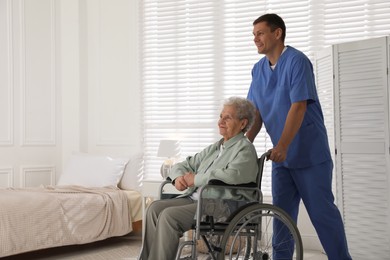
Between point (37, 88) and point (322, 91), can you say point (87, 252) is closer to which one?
point (37, 88)

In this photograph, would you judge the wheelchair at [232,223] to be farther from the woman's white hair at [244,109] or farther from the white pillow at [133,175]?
the white pillow at [133,175]

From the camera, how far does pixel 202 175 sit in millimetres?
2824

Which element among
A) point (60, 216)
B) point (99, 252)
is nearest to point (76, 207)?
point (60, 216)

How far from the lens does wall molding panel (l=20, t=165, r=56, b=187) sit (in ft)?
18.3

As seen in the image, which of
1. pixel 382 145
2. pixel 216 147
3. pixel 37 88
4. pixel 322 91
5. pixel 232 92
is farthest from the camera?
pixel 37 88

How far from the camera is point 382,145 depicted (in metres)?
4.09

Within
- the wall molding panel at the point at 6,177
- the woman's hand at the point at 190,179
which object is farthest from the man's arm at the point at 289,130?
the wall molding panel at the point at 6,177

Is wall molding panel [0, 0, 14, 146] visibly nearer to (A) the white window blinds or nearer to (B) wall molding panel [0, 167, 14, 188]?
(B) wall molding panel [0, 167, 14, 188]

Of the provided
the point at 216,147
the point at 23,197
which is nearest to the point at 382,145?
the point at 216,147

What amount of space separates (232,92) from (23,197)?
2000 millimetres

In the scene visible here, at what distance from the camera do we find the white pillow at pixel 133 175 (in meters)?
5.34

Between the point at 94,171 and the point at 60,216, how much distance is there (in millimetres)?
967

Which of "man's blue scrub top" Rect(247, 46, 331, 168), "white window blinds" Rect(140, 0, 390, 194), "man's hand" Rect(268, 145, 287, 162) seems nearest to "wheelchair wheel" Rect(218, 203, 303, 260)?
"man's hand" Rect(268, 145, 287, 162)

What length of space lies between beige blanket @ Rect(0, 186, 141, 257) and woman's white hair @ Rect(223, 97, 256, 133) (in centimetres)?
187
